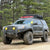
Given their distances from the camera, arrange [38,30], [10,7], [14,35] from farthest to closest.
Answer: [10,7] < [38,30] < [14,35]

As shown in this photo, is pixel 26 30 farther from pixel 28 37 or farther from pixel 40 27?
pixel 40 27

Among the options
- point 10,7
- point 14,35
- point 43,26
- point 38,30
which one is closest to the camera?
point 14,35

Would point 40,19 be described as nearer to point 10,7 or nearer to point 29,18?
point 29,18

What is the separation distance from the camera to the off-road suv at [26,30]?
11.2 meters

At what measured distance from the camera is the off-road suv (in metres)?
11.2

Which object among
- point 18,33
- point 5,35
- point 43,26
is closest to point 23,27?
point 18,33

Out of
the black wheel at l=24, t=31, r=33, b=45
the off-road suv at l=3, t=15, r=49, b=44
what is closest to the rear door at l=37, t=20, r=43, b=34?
the off-road suv at l=3, t=15, r=49, b=44

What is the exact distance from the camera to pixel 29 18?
1300cm

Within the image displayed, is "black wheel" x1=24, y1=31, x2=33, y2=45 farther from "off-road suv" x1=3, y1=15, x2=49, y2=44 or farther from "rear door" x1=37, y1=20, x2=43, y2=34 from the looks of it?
"rear door" x1=37, y1=20, x2=43, y2=34

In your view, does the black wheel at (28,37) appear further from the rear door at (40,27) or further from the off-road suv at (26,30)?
the rear door at (40,27)

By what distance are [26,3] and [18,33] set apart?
1011cm

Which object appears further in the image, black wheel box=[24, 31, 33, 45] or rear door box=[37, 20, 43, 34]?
rear door box=[37, 20, 43, 34]

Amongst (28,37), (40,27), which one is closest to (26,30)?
(28,37)

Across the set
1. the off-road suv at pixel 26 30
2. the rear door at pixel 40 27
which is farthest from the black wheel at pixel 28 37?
the rear door at pixel 40 27
